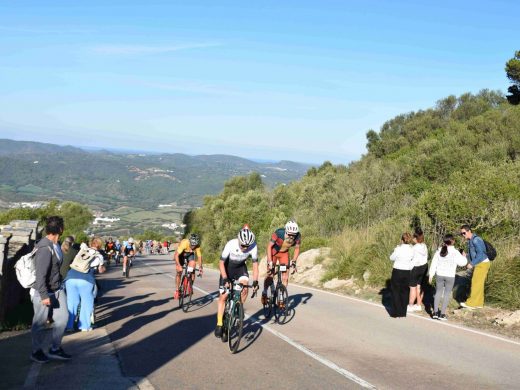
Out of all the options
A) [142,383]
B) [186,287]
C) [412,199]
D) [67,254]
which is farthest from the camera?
[412,199]

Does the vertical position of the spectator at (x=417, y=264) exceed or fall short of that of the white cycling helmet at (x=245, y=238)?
it falls short

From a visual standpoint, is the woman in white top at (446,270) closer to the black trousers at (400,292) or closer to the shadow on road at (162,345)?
the black trousers at (400,292)

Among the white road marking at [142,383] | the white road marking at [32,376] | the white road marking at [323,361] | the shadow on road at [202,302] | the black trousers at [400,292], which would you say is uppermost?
the black trousers at [400,292]

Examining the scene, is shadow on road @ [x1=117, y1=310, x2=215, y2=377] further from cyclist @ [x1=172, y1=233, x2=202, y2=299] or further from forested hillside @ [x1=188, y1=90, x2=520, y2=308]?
forested hillside @ [x1=188, y1=90, x2=520, y2=308]

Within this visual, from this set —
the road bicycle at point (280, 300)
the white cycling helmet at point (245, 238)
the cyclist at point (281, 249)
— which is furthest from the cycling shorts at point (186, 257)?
the white cycling helmet at point (245, 238)

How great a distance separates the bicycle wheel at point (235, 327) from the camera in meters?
8.62

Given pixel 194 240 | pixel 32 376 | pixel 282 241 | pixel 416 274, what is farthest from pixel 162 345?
pixel 416 274

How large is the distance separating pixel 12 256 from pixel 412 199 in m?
21.3

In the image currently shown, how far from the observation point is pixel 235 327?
8781 mm

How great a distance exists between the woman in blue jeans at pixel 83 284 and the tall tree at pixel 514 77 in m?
49.1

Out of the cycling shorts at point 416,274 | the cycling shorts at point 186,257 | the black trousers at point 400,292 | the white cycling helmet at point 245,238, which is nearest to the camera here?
the white cycling helmet at point 245,238

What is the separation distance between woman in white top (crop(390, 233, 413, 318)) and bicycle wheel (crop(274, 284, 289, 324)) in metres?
2.50

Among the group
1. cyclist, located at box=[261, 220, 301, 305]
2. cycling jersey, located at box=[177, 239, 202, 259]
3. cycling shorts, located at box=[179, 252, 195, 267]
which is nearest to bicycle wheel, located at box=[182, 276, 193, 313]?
cycling shorts, located at box=[179, 252, 195, 267]

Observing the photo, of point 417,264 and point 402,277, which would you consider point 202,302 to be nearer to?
point 402,277
